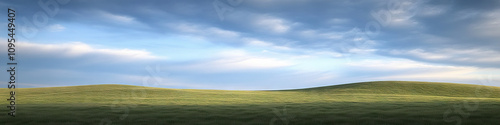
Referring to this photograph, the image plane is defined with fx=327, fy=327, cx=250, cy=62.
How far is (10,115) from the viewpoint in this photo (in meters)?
19.9

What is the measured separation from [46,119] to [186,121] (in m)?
7.83

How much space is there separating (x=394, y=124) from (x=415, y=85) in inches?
2003

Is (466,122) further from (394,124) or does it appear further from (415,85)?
(415,85)

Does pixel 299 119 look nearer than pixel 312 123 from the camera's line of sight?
No

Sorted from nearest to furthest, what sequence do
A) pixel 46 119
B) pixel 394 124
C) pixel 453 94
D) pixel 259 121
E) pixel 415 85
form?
pixel 394 124, pixel 259 121, pixel 46 119, pixel 453 94, pixel 415 85

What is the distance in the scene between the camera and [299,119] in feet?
56.5

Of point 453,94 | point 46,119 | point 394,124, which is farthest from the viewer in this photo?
point 453,94

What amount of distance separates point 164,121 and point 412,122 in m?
12.2

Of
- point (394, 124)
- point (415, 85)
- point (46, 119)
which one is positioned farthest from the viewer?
point (415, 85)

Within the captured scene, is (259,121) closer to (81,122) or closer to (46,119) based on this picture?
(81,122)

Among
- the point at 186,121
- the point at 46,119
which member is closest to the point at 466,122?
the point at 186,121

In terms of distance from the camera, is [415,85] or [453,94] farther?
[415,85]

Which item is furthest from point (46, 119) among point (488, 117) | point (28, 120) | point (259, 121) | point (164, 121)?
point (488, 117)

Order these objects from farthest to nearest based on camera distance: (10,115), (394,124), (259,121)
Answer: (10,115) < (259,121) < (394,124)
